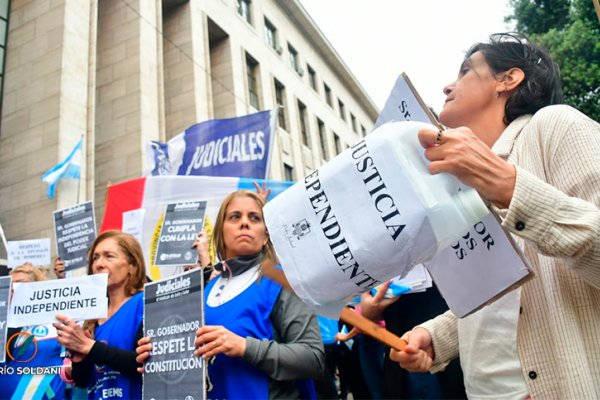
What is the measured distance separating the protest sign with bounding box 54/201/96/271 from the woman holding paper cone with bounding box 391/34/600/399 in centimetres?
398

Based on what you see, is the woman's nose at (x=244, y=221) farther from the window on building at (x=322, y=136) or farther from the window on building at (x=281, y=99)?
the window on building at (x=322, y=136)

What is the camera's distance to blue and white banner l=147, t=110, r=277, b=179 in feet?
19.7

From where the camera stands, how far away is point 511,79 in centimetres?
167

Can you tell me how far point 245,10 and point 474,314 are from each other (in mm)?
20560

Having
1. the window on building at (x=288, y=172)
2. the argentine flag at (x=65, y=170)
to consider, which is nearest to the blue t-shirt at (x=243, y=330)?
the argentine flag at (x=65, y=170)

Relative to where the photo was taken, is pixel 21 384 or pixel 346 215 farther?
pixel 21 384

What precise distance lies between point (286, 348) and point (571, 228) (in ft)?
4.76

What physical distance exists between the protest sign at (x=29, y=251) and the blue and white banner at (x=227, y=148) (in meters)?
2.10

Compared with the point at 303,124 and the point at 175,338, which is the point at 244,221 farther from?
the point at 303,124

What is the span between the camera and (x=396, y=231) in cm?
120

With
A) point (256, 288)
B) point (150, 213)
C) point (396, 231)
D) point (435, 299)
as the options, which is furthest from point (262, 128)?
point (396, 231)

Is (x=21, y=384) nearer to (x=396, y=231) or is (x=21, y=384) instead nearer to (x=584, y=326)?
(x=396, y=231)

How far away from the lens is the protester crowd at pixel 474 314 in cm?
115

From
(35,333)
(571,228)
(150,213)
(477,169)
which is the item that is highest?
(150,213)
